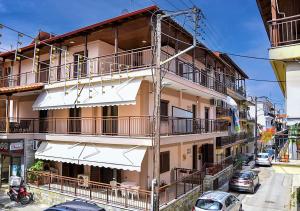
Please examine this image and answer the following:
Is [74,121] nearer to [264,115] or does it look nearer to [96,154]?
[96,154]

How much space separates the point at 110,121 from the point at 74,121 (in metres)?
3.50

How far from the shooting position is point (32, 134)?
67.6ft

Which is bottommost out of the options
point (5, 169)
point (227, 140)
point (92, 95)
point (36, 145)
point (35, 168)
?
point (5, 169)

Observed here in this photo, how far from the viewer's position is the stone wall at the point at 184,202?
15062mm

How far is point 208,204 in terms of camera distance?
49.8ft

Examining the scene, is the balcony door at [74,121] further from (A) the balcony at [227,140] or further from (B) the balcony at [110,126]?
(A) the balcony at [227,140]

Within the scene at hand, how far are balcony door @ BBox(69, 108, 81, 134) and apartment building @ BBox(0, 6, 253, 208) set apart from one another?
7 centimetres

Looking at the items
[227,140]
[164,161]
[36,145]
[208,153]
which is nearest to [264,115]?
[227,140]

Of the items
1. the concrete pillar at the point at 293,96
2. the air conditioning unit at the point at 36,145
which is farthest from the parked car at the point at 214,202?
the air conditioning unit at the point at 36,145

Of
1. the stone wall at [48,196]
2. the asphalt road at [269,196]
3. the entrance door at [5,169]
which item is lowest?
the asphalt road at [269,196]

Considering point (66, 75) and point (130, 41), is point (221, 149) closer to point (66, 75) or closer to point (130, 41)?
point (130, 41)

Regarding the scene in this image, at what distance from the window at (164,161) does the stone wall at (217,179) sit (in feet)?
13.0

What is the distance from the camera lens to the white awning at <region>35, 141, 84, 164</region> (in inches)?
685

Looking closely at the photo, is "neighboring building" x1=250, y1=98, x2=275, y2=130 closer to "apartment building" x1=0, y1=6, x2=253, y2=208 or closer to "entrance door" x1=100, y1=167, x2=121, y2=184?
"apartment building" x1=0, y1=6, x2=253, y2=208
